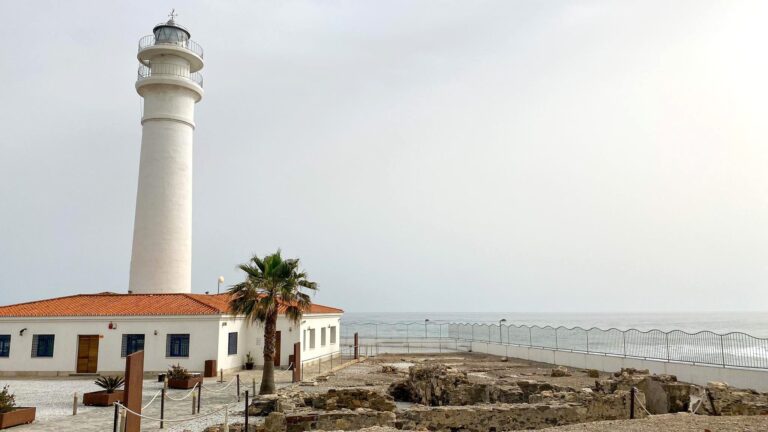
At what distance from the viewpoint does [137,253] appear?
1444 inches

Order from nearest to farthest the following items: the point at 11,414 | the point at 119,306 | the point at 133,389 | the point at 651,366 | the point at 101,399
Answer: the point at 133,389, the point at 11,414, the point at 101,399, the point at 651,366, the point at 119,306

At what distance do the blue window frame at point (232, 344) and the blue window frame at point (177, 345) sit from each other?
2.31m

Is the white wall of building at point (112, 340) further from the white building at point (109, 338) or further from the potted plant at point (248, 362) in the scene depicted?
the potted plant at point (248, 362)

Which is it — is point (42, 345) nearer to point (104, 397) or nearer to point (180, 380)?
point (180, 380)

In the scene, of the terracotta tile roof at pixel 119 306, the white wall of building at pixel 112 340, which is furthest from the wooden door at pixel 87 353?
the terracotta tile roof at pixel 119 306

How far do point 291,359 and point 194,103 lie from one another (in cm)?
1967

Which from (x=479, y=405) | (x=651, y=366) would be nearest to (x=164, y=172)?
(x=479, y=405)

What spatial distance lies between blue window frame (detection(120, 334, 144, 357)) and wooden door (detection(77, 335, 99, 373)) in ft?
4.75

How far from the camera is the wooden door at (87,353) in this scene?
29.9m

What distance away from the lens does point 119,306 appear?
103 feet

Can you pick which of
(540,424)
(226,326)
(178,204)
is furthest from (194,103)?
(540,424)

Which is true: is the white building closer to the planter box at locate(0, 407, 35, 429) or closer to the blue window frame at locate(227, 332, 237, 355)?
the blue window frame at locate(227, 332, 237, 355)

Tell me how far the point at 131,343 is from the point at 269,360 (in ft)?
36.4

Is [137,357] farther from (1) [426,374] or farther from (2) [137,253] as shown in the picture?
(2) [137,253]
